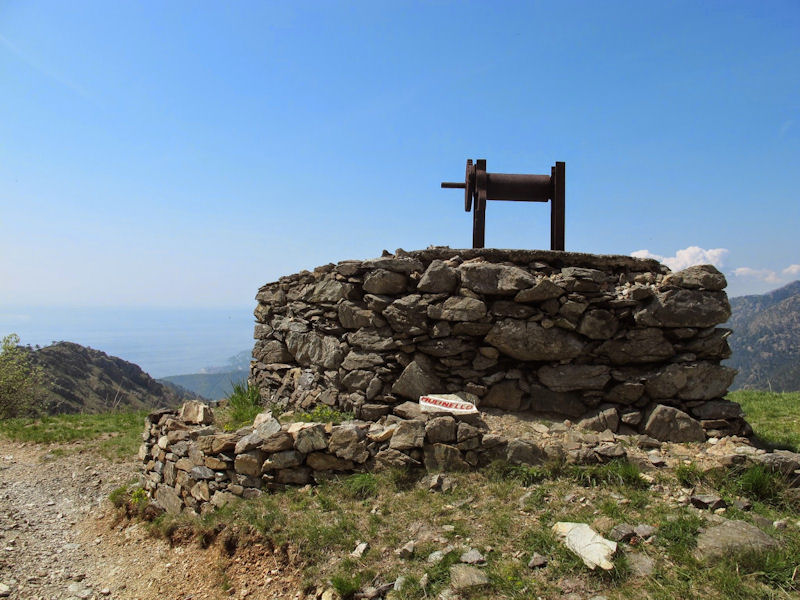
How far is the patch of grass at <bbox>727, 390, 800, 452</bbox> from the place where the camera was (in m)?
7.30

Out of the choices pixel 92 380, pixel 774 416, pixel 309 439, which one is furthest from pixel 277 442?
pixel 92 380

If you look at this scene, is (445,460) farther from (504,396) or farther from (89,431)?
(89,431)

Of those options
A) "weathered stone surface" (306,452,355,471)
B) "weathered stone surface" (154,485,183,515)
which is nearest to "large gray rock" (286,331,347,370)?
"weathered stone surface" (306,452,355,471)

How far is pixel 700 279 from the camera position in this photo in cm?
665

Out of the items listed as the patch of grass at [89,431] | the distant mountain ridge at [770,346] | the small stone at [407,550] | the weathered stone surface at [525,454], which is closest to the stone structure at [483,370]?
the weathered stone surface at [525,454]

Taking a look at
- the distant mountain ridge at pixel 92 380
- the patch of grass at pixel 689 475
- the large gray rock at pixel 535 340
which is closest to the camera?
the patch of grass at pixel 689 475

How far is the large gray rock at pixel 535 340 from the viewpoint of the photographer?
674cm

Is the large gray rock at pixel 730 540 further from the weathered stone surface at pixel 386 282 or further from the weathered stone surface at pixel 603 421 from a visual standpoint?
the weathered stone surface at pixel 386 282

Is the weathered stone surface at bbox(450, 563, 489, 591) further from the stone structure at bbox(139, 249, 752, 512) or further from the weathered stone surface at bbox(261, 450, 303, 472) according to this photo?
the weathered stone surface at bbox(261, 450, 303, 472)

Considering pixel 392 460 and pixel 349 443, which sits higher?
pixel 349 443

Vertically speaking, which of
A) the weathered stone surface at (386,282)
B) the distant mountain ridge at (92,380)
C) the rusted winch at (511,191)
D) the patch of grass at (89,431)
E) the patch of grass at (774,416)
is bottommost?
the distant mountain ridge at (92,380)

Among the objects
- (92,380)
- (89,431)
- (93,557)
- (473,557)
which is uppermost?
(473,557)

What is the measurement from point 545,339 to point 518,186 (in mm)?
2678

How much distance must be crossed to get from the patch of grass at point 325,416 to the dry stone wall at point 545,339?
0.15m
